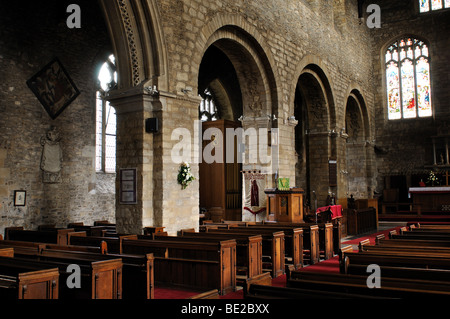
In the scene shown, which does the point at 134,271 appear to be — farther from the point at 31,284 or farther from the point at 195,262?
the point at 31,284

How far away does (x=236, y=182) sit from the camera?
15086 mm

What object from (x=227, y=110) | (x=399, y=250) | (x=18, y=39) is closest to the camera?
(x=399, y=250)

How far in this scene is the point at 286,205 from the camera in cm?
1136

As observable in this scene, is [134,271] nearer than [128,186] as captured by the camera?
Yes

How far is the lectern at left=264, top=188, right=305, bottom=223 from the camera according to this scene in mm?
11273

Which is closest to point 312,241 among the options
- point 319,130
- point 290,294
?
point 290,294

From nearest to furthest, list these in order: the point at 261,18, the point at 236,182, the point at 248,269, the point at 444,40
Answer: the point at 248,269 < the point at 261,18 < the point at 236,182 < the point at 444,40

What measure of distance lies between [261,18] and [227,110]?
16.4ft

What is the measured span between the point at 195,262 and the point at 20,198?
259 inches

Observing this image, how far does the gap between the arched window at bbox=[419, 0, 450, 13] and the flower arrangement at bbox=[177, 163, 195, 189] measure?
17.8 metres

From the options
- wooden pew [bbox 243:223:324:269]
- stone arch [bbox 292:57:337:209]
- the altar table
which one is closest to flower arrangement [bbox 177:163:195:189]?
wooden pew [bbox 243:223:324:269]

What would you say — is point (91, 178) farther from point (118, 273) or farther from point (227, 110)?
point (118, 273)

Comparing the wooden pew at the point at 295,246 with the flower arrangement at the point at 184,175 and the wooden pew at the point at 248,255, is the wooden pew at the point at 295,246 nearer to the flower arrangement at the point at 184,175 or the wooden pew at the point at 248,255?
the wooden pew at the point at 248,255
